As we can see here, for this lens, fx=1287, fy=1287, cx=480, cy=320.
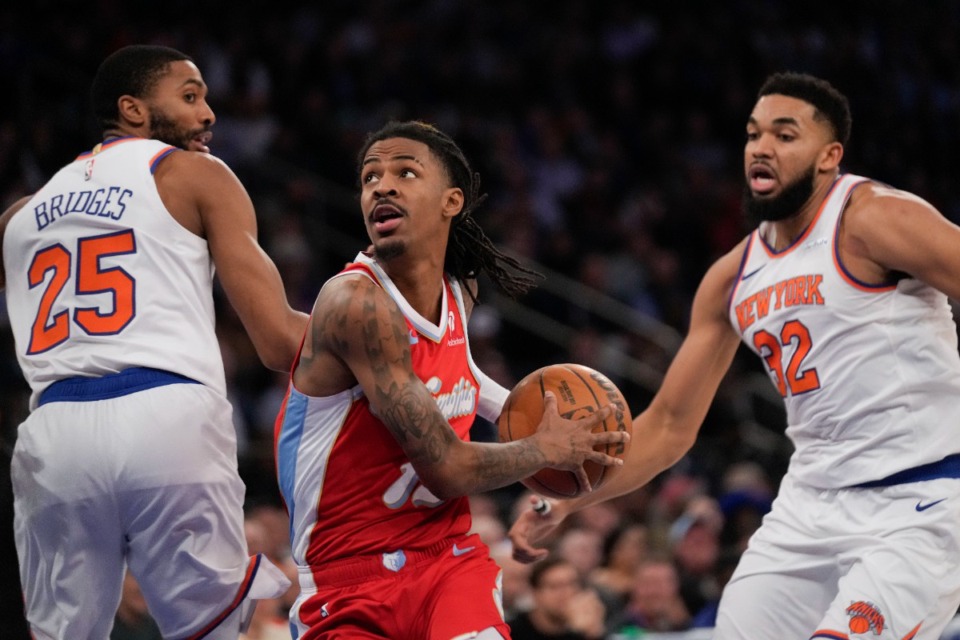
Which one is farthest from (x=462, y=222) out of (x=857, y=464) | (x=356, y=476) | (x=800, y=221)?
(x=857, y=464)

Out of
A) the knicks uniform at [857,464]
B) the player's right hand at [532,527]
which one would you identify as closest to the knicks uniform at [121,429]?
the player's right hand at [532,527]

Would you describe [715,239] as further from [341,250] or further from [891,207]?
[891,207]

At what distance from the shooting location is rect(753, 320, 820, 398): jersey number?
4.73 metres

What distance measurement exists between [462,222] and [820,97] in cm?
157

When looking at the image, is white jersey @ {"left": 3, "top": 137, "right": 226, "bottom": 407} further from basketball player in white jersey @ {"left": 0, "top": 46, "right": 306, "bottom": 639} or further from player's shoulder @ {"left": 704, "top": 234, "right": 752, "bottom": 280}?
player's shoulder @ {"left": 704, "top": 234, "right": 752, "bottom": 280}

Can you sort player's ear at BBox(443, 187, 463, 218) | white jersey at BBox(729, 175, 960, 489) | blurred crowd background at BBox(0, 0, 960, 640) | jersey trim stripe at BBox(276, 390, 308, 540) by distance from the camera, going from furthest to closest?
blurred crowd background at BBox(0, 0, 960, 640) → white jersey at BBox(729, 175, 960, 489) → player's ear at BBox(443, 187, 463, 218) → jersey trim stripe at BBox(276, 390, 308, 540)

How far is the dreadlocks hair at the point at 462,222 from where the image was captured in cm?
434

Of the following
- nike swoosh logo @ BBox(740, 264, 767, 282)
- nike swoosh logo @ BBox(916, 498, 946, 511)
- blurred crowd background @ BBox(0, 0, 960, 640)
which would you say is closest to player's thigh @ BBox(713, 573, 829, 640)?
nike swoosh logo @ BBox(916, 498, 946, 511)

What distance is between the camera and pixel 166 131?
4586 mm

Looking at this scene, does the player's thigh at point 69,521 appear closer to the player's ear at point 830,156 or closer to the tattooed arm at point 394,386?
the tattooed arm at point 394,386

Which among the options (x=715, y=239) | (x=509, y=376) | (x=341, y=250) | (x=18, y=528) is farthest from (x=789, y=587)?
(x=715, y=239)

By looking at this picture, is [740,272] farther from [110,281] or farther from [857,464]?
[110,281]

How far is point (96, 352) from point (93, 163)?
2.35 ft

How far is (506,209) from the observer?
12.3 metres
